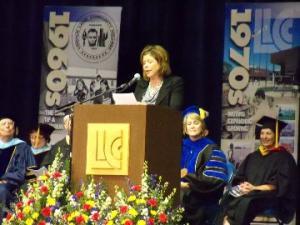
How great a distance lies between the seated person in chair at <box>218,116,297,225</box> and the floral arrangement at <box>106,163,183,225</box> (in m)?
2.32

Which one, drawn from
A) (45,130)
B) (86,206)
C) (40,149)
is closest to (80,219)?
(86,206)

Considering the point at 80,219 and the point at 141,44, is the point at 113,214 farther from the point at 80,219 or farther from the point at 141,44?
the point at 141,44

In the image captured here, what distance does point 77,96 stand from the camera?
7.39 metres

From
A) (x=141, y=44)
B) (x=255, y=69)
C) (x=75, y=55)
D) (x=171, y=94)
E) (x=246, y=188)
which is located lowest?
(x=246, y=188)

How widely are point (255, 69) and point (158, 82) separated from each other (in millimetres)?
2609

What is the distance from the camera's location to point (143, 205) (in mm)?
3430

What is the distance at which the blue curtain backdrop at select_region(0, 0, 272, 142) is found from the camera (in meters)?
7.37

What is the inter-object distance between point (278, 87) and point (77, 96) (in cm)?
203

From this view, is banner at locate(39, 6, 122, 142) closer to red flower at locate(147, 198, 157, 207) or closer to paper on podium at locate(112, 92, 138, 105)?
paper on podium at locate(112, 92, 138, 105)

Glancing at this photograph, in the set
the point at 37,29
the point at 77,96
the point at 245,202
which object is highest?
the point at 37,29

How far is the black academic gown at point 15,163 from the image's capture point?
6355mm

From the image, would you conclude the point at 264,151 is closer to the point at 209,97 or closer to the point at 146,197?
the point at 209,97

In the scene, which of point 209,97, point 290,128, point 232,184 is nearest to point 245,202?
point 232,184

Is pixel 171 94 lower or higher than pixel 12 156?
higher
